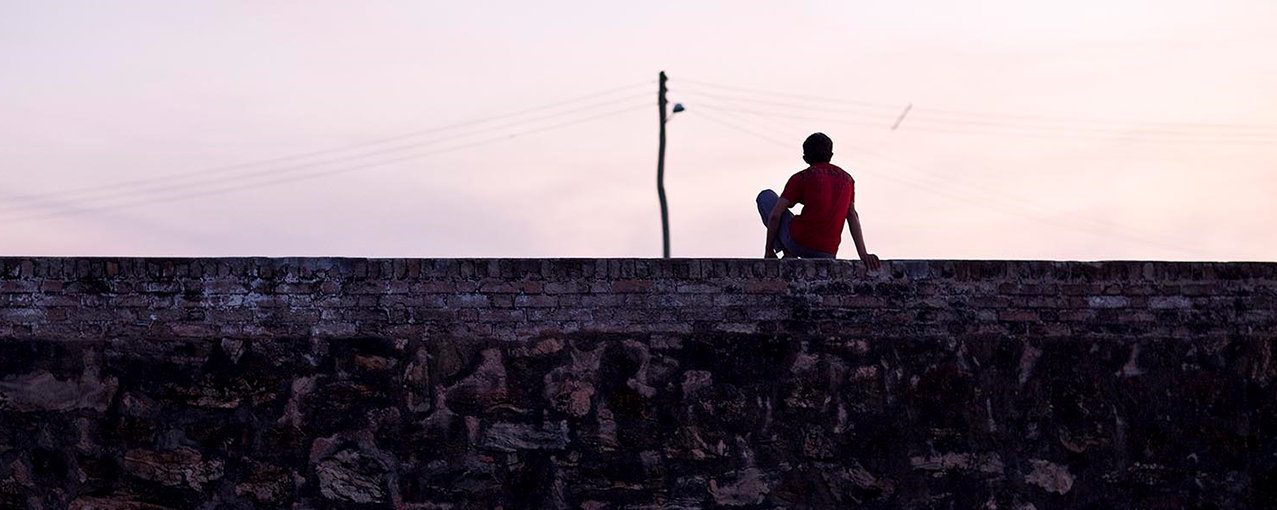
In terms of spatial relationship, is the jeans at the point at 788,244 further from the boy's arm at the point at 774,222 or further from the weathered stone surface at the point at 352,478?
the weathered stone surface at the point at 352,478

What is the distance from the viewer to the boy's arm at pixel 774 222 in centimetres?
941

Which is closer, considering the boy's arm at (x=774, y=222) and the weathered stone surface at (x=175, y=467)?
Answer: the weathered stone surface at (x=175, y=467)

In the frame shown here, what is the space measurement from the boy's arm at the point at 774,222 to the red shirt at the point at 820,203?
5 centimetres

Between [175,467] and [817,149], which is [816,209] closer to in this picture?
[817,149]

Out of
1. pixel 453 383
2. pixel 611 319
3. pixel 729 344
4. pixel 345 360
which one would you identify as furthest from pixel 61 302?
pixel 729 344

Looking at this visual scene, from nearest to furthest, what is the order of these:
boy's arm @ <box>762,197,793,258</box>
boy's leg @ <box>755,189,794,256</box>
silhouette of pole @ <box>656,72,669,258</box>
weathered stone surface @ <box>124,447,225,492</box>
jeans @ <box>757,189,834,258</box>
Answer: weathered stone surface @ <box>124,447,225,492</box>
boy's arm @ <box>762,197,793,258</box>
jeans @ <box>757,189,834,258</box>
boy's leg @ <box>755,189,794,256</box>
silhouette of pole @ <box>656,72,669,258</box>

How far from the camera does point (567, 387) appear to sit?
342 inches

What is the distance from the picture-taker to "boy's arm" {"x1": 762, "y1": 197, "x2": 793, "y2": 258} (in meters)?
9.41

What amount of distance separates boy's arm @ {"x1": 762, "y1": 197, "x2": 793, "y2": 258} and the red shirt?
0.17 feet

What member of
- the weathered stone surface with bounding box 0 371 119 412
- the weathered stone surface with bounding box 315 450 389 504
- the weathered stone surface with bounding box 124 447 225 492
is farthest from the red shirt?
the weathered stone surface with bounding box 0 371 119 412

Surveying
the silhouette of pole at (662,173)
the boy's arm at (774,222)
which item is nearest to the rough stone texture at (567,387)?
the boy's arm at (774,222)

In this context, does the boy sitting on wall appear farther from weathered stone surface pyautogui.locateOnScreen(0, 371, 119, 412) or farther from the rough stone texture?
weathered stone surface pyautogui.locateOnScreen(0, 371, 119, 412)

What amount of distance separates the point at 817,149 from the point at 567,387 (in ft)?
6.89

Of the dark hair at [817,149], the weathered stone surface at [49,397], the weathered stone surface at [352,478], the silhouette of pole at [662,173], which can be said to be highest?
the silhouette of pole at [662,173]
